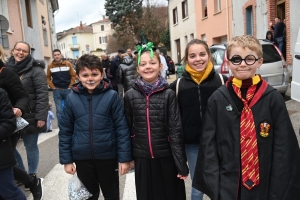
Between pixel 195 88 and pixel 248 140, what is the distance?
2.66 ft

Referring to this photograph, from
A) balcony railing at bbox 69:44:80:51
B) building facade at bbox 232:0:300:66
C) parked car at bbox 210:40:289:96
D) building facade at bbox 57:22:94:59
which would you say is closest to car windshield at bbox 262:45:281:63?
parked car at bbox 210:40:289:96

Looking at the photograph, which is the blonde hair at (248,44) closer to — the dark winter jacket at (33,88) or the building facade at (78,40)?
the dark winter jacket at (33,88)

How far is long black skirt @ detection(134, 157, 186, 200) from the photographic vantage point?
8.73 feet

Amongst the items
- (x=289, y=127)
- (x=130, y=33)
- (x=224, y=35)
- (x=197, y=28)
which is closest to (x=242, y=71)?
(x=289, y=127)

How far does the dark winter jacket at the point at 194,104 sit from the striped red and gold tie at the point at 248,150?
0.66m

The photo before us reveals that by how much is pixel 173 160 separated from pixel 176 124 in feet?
1.09

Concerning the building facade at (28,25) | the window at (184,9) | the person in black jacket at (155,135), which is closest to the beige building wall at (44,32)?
the building facade at (28,25)

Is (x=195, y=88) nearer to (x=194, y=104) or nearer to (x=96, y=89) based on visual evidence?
(x=194, y=104)

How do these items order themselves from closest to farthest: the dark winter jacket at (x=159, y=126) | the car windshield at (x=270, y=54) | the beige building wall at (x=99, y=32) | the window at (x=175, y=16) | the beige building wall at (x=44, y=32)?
1. the dark winter jacket at (x=159, y=126)
2. the car windshield at (x=270, y=54)
3. the beige building wall at (x=44, y=32)
4. the window at (x=175, y=16)
5. the beige building wall at (x=99, y=32)

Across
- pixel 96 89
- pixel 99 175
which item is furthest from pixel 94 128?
pixel 99 175

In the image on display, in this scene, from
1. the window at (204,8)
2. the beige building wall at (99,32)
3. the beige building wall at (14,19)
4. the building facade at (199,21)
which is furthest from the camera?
the beige building wall at (99,32)

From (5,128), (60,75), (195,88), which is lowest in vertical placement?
(5,128)

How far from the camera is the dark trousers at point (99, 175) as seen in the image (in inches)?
109

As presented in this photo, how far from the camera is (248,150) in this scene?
2004 millimetres
